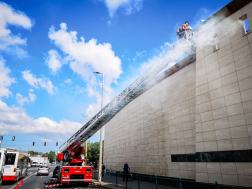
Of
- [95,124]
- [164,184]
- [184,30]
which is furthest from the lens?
[95,124]

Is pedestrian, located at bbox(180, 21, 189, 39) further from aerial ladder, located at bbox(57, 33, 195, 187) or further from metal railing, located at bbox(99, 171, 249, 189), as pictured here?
metal railing, located at bbox(99, 171, 249, 189)

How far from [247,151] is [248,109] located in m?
2.09

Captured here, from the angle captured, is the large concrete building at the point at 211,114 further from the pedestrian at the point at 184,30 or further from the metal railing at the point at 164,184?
the pedestrian at the point at 184,30

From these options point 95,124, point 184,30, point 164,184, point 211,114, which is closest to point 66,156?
point 95,124

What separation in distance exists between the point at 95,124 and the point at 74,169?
392 cm

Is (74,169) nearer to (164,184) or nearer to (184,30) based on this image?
(164,184)

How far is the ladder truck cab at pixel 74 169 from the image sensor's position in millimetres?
12977

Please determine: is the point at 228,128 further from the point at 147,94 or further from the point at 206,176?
the point at 147,94

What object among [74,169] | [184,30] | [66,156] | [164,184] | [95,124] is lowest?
[164,184]

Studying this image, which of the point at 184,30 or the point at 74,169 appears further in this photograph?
the point at 74,169

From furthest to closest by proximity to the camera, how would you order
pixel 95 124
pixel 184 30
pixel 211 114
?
pixel 95 124 → pixel 184 30 → pixel 211 114

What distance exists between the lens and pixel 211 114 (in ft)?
33.7

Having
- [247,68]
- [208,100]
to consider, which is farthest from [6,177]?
[247,68]

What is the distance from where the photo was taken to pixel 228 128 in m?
9.20
